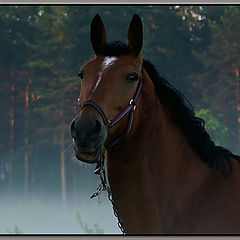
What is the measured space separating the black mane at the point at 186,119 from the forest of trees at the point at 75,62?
82.5ft

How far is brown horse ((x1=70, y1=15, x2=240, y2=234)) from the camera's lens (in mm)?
3766

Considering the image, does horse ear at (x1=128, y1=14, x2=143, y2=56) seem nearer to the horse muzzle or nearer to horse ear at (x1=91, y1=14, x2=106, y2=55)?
horse ear at (x1=91, y1=14, x2=106, y2=55)

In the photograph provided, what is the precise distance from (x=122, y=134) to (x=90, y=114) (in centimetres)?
38

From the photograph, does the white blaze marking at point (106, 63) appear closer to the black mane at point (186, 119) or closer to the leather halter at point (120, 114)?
the black mane at point (186, 119)

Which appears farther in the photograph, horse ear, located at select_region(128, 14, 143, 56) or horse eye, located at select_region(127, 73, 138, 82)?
horse ear, located at select_region(128, 14, 143, 56)

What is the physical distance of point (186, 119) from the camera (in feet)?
13.3

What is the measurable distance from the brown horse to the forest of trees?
25.2 meters

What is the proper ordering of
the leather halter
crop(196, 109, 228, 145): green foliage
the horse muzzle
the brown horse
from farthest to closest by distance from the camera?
crop(196, 109, 228, 145): green foliage, the brown horse, the leather halter, the horse muzzle

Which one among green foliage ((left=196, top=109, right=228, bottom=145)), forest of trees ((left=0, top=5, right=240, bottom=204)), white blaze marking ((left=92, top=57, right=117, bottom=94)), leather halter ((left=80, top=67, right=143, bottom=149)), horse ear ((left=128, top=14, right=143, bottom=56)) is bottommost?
leather halter ((left=80, top=67, right=143, bottom=149))

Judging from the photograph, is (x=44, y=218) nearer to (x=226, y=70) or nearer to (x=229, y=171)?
(x=226, y=70)

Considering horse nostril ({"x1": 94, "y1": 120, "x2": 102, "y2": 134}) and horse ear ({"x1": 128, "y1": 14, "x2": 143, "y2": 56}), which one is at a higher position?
horse ear ({"x1": 128, "y1": 14, "x2": 143, "y2": 56})

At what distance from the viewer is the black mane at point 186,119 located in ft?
13.0

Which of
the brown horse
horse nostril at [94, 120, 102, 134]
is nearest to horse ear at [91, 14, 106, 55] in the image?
the brown horse

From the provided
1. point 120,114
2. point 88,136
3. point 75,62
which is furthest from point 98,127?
point 75,62
